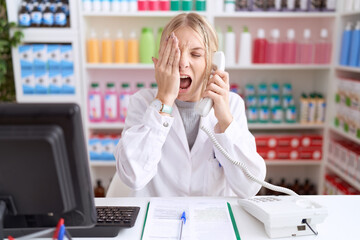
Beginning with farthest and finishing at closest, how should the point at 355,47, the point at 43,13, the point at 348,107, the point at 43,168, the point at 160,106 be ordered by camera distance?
the point at 43,13 < the point at 348,107 < the point at 355,47 < the point at 160,106 < the point at 43,168

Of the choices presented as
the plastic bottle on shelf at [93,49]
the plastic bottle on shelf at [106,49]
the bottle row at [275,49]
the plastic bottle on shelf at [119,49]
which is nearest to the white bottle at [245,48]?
the bottle row at [275,49]

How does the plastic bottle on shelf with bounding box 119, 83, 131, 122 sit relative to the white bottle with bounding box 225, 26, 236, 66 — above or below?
below

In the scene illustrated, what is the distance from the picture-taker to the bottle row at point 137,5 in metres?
2.73

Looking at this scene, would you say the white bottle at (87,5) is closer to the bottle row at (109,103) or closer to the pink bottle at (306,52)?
the bottle row at (109,103)

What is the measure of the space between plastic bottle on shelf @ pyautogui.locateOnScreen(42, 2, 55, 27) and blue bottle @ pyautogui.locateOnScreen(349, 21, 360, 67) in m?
2.34

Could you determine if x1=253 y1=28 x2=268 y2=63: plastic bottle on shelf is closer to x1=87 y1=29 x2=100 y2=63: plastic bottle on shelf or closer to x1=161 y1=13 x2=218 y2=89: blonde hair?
x1=87 y1=29 x2=100 y2=63: plastic bottle on shelf

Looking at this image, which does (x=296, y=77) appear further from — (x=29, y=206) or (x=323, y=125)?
(x=29, y=206)

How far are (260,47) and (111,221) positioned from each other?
2.25 meters

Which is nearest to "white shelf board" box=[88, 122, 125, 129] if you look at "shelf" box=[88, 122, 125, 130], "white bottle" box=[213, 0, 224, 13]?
"shelf" box=[88, 122, 125, 130]

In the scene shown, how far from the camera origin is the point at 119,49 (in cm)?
283

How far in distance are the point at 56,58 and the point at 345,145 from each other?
2.48 meters

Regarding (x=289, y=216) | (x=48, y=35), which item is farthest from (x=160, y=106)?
(x=48, y=35)

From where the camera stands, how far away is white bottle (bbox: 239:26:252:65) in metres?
2.81

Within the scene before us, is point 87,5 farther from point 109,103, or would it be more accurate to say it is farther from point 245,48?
point 245,48
